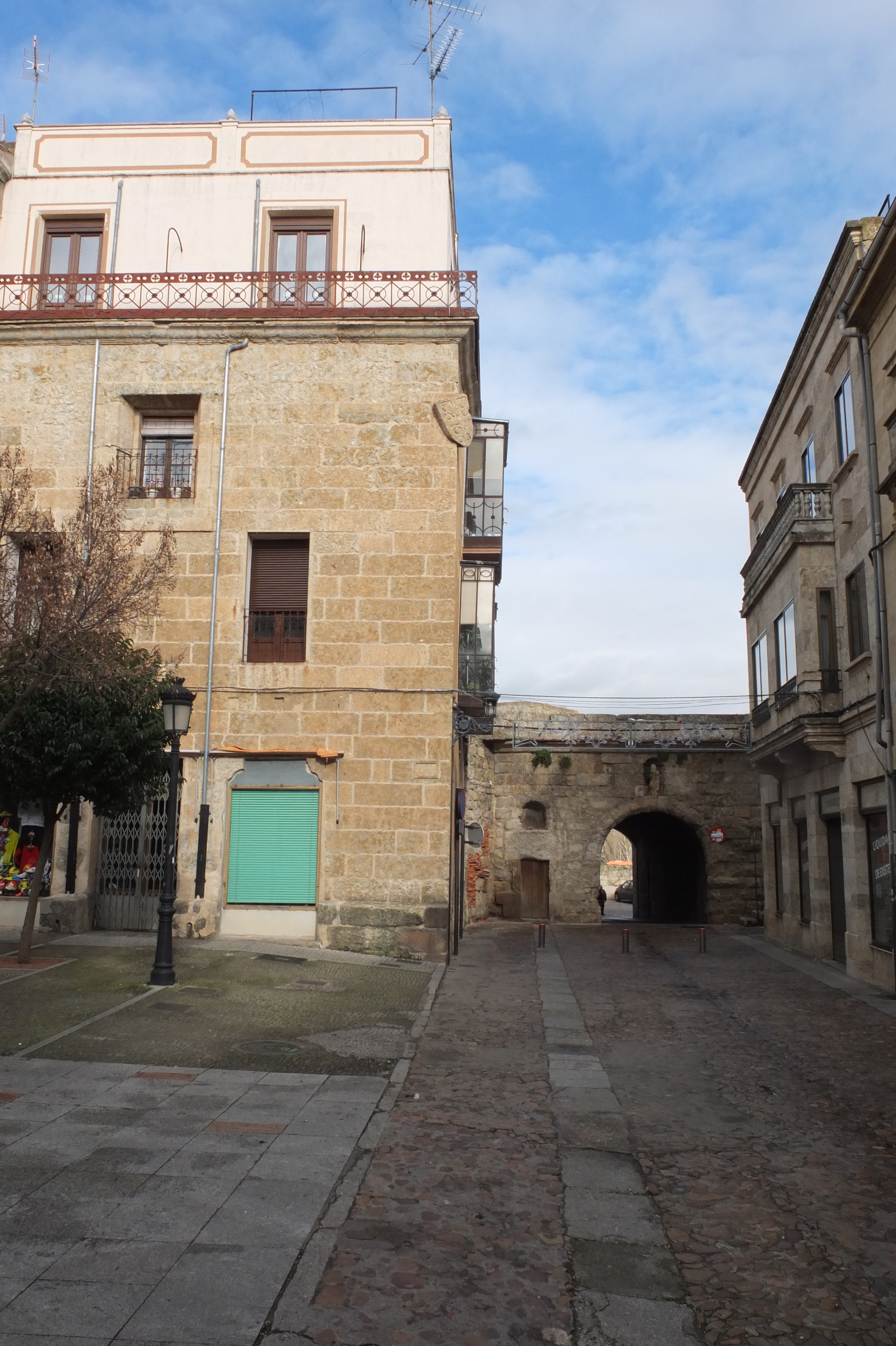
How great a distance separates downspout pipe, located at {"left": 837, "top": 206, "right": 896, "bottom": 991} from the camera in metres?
13.7

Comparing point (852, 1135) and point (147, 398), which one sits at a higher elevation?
point (147, 398)

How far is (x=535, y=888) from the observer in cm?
2747

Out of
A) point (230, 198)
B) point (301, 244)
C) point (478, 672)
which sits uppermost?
point (230, 198)

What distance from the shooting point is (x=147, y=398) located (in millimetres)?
15422

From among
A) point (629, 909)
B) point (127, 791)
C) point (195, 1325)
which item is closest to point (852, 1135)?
point (195, 1325)

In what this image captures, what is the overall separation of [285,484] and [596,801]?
50.4ft

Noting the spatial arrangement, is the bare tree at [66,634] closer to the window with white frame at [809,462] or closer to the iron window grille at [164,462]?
the iron window grille at [164,462]

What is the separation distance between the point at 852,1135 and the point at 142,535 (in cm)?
1185

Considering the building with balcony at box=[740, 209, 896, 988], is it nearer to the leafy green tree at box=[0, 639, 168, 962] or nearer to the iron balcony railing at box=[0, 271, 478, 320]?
the iron balcony railing at box=[0, 271, 478, 320]

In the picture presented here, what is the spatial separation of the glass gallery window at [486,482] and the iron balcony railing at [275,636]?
4.51 m

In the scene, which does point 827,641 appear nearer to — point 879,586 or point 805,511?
point 805,511

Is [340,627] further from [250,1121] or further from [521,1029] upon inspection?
[250,1121]

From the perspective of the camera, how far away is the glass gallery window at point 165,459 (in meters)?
15.5

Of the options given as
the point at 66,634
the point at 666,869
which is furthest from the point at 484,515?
the point at 666,869
